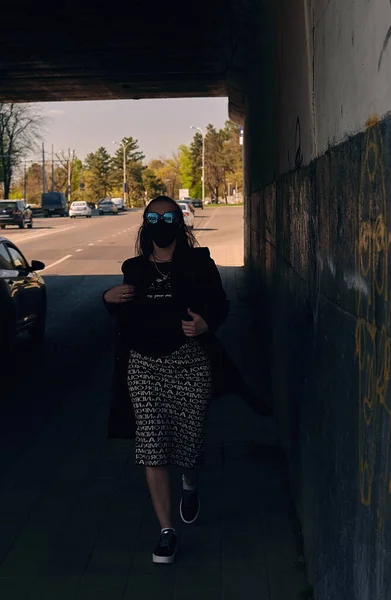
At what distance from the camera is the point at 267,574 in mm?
4926

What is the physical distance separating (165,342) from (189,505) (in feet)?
3.69

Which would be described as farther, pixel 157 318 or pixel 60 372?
pixel 60 372

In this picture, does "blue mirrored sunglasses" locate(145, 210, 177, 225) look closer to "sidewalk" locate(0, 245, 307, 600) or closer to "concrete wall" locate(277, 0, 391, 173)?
"concrete wall" locate(277, 0, 391, 173)

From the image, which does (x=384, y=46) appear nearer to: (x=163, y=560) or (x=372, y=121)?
(x=372, y=121)

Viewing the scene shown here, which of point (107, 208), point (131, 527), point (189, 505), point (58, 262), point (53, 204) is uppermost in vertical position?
point (53, 204)

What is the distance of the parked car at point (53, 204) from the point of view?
278 feet

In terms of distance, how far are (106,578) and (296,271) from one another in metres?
1.98

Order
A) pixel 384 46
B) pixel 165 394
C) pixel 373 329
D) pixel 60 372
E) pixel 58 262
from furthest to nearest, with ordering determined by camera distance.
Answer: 1. pixel 58 262
2. pixel 60 372
3. pixel 165 394
4. pixel 373 329
5. pixel 384 46

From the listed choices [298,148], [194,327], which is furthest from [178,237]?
[298,148]

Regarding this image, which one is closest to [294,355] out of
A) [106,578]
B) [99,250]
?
[106,578]

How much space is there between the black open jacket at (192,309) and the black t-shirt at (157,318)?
4cm

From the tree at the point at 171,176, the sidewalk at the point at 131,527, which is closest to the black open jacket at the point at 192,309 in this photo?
the sidewalk at the point at 131,527

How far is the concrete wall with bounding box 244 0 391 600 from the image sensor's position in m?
2.68

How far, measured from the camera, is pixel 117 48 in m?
17.1
